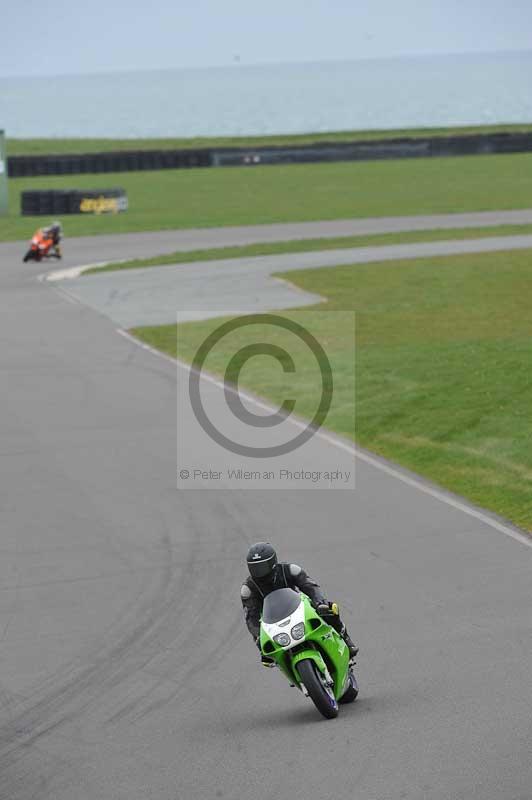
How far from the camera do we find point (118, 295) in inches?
1420

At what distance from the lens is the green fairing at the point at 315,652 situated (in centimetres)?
1029

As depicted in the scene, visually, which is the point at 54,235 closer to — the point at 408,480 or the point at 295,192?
the point at 295,192

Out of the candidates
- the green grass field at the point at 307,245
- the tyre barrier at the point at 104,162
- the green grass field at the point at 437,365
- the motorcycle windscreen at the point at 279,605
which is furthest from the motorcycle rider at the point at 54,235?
the motorcycle windscreen at the point at 279,605

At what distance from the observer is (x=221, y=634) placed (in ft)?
41.1

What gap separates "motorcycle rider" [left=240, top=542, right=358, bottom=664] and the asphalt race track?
2.09ft

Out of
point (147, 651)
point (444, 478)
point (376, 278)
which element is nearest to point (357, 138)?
point (376, 278)

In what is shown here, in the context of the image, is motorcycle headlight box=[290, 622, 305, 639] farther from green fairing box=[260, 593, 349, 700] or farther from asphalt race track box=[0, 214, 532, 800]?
asphalt race track box=[0, 214, 532, 800]

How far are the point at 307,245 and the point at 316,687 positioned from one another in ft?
119

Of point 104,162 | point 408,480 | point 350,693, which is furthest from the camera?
point 104,162

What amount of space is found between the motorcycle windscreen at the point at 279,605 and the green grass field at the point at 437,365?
6.12 m

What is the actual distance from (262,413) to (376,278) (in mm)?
15409

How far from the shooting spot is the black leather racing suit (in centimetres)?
1077

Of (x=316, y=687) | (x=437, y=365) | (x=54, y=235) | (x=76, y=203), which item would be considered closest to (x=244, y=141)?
(x=76, y=203)

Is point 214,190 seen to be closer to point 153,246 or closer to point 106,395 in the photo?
point 153,246
